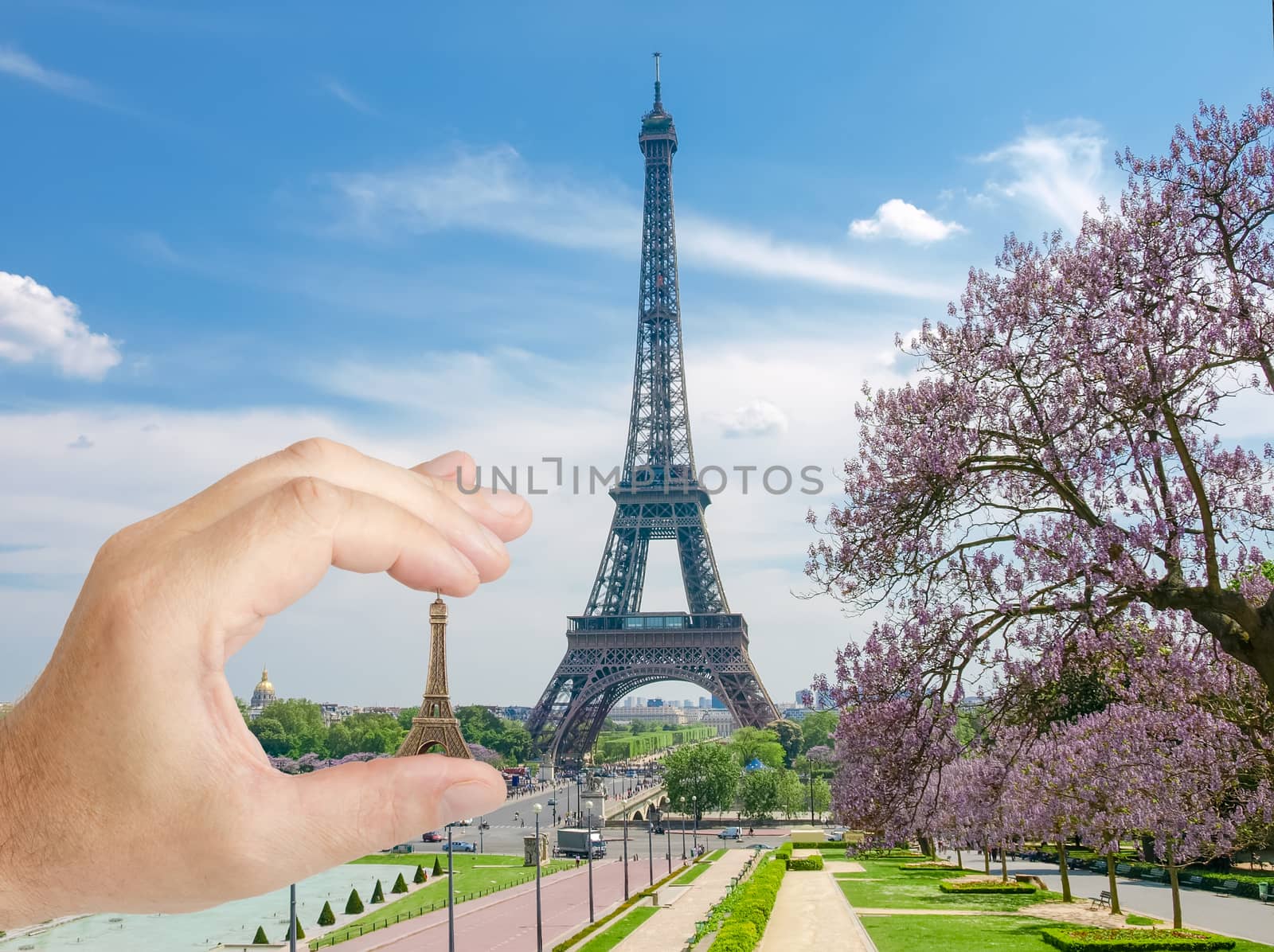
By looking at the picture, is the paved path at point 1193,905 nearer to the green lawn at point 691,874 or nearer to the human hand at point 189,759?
the green lawn at point 691,874

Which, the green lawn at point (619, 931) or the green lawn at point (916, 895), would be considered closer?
the green lawn at point (619, 931)

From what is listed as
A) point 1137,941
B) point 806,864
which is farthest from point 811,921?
point 806,864

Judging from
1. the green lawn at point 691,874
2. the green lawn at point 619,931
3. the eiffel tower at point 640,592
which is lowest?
the green lawn at point 691,874

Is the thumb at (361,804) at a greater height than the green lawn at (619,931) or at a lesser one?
greater

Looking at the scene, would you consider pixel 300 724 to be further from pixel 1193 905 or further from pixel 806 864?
pixel 1193 905

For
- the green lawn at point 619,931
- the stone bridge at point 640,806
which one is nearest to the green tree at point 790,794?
the stone bridge at point 640,806

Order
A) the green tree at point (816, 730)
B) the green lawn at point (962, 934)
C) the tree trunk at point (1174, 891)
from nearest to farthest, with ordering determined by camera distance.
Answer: the green lawn at point (962, 934) → the tree trunk at point (1174, 891) → the green tree at point (816, 730)

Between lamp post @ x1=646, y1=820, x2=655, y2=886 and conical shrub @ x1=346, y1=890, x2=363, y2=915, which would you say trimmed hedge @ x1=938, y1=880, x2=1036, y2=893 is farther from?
conical shrub @ x1=346, y1=890, x2=363, y2=915
